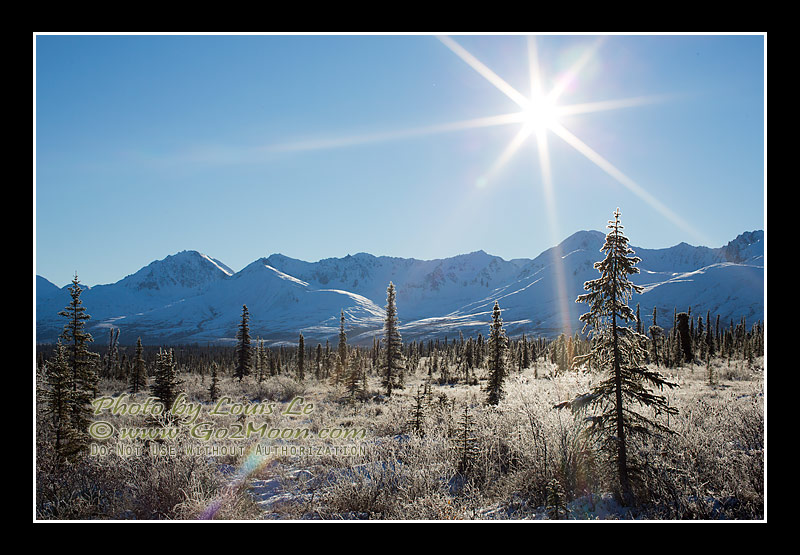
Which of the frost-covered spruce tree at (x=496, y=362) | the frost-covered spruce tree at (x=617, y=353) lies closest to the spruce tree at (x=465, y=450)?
the frost-covered spruce tree at (x=617, y=353)

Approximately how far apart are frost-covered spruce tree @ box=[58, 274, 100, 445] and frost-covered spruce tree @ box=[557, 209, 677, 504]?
35.7ft

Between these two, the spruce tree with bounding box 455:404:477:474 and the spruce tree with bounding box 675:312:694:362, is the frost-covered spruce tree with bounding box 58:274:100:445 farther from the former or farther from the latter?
the spruce tree with bounding box 675:312:694:362

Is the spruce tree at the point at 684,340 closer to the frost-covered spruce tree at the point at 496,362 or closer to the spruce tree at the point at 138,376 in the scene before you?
the frost-covered spruce tree at the point at 496,362

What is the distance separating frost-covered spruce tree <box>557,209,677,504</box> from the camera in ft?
18.6

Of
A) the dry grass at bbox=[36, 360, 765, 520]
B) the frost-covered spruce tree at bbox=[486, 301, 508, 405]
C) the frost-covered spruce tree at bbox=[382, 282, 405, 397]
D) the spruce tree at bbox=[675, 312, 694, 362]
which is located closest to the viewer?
the dry grass at bbox=[36, 360, 765, 520]

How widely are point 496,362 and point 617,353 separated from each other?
13879mm

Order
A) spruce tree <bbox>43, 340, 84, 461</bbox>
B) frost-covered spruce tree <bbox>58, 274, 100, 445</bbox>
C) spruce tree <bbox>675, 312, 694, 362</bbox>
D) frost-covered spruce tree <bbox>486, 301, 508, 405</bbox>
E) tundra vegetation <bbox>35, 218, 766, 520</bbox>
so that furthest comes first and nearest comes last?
spruce tree <bbox>675, 312, 694, 362</bbox> → frost-covered spruce tree <bbox>486, 301, 508, 405</bbox> → frost-covered spruce tree <bbox>58, 274, 100, 445</bbox> → spruce tree <bbox>43, 340, 84, 461</bbox> → tundra vegetation <bbox>35, 218, 766, 520</bbox>

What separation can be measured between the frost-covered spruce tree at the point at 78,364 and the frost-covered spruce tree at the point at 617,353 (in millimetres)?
10888

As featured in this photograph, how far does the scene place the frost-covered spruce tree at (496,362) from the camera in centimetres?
1861

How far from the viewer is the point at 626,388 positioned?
5.78 metres

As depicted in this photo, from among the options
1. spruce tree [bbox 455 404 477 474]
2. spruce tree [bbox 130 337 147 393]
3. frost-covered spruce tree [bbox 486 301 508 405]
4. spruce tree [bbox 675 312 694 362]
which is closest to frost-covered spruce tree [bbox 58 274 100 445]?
spruce tree [bbox 455 404 477 474]

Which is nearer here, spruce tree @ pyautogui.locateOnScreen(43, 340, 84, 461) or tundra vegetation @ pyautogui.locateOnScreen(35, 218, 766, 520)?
tundra vegetation @ pyautogui.locateOnScreen(35, 218, 766, 520)

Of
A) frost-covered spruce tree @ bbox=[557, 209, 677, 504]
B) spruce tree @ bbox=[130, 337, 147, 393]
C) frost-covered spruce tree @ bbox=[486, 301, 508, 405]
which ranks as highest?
frost-covered spruce tree @ bbox=[557, 209, 677, 504]

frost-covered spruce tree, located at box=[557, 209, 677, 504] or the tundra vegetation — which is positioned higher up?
frost-covered spruce tree, located at box=[557, 209, 677, 504]
